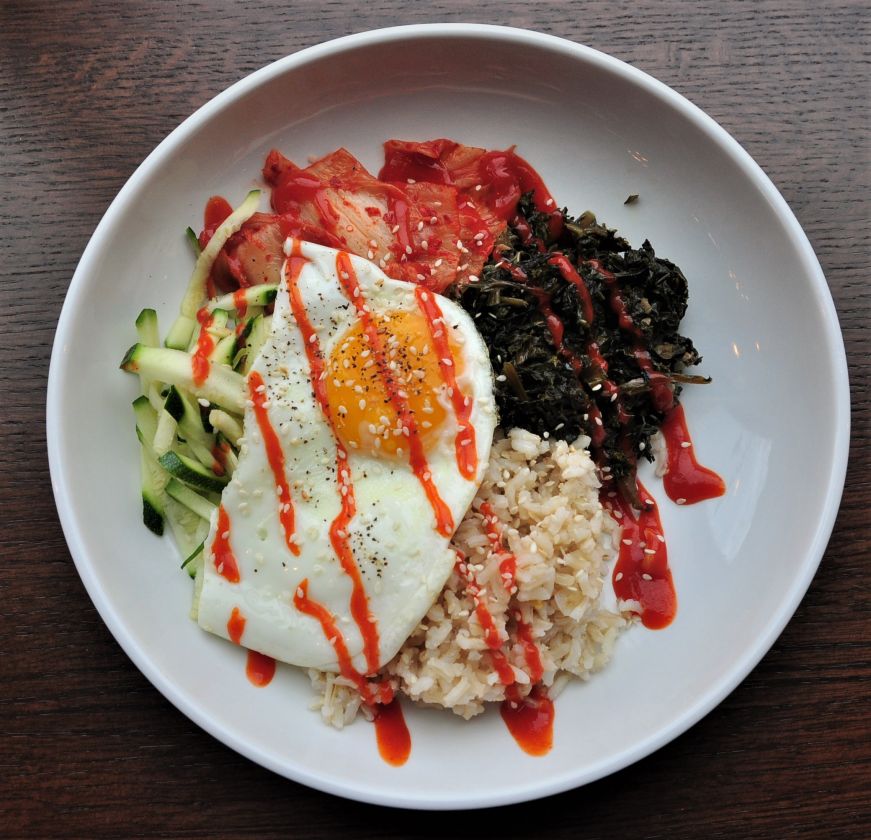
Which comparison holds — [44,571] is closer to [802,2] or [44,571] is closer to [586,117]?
[586,117]

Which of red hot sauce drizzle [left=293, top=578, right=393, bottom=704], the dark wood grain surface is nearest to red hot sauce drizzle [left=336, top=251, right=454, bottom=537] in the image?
red hot sauce drizzle [left=293, top=578, right=393, bottom=704]

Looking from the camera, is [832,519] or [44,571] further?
[44,571]

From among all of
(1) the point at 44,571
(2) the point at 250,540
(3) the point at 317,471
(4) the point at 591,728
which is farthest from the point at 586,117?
(1) the point at 44,571

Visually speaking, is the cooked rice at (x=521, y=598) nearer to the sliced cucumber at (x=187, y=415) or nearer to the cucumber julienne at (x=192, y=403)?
the cucumber julienne at (x=192, y=403)

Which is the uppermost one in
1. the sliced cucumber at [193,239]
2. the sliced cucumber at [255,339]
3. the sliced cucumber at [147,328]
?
the sliced cucumber at [193,239]

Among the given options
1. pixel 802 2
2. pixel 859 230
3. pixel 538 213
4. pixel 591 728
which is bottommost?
pixel 591 728

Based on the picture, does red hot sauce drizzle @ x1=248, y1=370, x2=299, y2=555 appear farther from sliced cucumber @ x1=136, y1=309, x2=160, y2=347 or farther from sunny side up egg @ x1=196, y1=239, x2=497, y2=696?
sliced cucumber @ x1=136, y1=309, x2=160, y2=347

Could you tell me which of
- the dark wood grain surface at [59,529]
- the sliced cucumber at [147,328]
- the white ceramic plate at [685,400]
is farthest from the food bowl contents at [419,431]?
the dark wood grain surface at [59,529]

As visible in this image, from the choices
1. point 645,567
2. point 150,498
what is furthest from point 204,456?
point 645,567

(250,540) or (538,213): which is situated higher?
(538,213)
